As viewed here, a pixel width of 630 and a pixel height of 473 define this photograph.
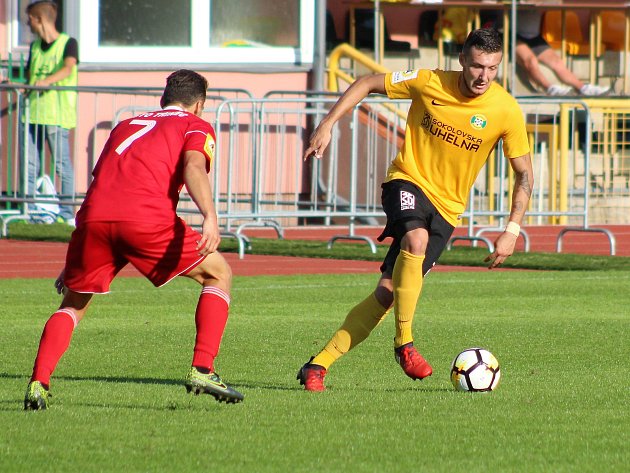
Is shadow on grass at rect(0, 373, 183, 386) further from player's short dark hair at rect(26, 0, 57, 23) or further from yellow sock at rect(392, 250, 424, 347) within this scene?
player's short dark hair at rect(26, 0, 57, 23)

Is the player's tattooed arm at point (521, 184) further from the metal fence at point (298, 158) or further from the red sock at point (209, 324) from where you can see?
the metal fence at point (298, 158)

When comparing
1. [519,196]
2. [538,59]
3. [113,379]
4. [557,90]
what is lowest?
[113,379]

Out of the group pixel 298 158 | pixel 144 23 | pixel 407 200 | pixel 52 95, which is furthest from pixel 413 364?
pixel 144 23

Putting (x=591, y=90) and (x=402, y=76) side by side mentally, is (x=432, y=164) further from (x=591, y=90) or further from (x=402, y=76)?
(x=591, y=90)

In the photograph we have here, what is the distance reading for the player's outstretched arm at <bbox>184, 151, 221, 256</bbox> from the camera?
661 centimetres

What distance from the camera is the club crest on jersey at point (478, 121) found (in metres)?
7.86

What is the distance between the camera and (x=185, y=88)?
23.0 feet

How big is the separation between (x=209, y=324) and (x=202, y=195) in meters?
0.59

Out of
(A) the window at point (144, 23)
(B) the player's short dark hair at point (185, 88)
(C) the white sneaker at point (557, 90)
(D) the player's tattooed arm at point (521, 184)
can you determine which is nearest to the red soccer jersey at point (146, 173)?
(B) the player's short dark hair at point (185, 88)

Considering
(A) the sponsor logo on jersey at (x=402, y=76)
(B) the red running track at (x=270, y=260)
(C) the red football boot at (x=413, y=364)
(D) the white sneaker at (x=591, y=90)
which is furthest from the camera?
(D) the white sneaker at (x=591, y=90)

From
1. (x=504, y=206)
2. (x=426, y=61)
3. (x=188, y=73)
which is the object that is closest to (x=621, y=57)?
(x=426, y=61)

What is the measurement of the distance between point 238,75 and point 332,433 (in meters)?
14.3

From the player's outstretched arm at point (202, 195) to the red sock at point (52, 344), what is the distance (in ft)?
2.26

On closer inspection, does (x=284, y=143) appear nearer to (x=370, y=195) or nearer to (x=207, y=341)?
(x=370, y=195)
